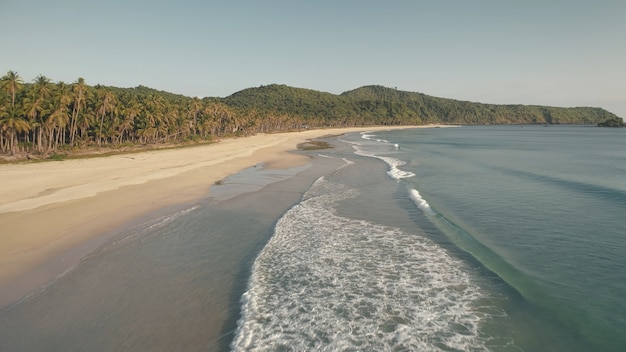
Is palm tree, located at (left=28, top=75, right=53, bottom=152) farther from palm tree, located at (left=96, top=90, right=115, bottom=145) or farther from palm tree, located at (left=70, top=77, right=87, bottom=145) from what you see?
palm tree, located at (left=96, top=90, right=115, bottom=145)

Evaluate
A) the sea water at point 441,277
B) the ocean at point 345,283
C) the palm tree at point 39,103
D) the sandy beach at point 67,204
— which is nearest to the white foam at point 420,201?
the sea water at point 441,277

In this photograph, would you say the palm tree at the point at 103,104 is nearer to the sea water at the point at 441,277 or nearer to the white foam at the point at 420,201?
the sea water at the point at 441,277

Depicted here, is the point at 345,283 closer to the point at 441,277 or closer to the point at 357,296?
the point at 357,296

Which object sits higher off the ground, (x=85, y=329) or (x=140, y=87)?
(x=140, y=87)

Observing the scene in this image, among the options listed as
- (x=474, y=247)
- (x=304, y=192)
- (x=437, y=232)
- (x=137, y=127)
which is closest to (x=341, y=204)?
(x=304, y=192)

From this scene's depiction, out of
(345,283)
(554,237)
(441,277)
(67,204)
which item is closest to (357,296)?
(345,283)

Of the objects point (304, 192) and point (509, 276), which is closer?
point (509, 276)

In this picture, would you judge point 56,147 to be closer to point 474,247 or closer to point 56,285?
point 56,285

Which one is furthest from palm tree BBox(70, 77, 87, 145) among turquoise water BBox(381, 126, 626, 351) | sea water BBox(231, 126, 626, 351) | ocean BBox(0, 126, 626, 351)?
turquoise water BBox(381, 126, 626, 351)
